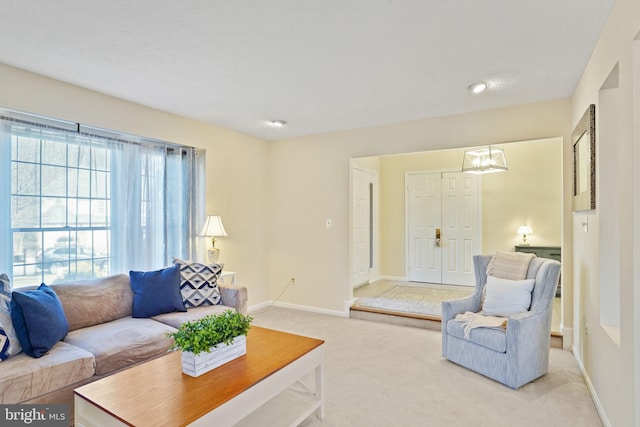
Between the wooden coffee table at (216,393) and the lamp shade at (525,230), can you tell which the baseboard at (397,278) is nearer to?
the lamp shade at (525,230)

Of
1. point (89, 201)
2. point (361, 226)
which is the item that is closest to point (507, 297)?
point (361, 226)

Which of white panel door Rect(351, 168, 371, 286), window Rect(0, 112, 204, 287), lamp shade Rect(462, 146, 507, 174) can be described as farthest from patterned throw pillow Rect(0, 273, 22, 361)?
lamp shade Rect(462, 146, 507, 174)

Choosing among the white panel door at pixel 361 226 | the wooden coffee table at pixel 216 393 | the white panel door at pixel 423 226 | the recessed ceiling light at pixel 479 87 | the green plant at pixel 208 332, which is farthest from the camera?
the white panel door at pixel 423 226

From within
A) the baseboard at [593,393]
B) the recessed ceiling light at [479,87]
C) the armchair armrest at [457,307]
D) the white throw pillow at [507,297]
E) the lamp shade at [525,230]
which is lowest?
the baseboard at [593,393]

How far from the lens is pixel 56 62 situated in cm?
260

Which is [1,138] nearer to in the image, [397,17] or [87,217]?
[87,217]

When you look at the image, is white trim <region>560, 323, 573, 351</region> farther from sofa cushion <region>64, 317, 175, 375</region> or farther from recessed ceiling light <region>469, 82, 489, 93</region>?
sofa cushion <region>64, 317, 175, 375</region>

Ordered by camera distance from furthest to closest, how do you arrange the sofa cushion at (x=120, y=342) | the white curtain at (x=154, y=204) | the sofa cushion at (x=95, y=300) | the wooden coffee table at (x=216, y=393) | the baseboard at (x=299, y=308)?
the baseboard at (x=299, y=308), the white curtain at (x=154, y=204), the sofa cushion at (x=95, y=300), the sofa cushion at (x=120, y=342), the wooden coffee table at (x=216, y=393)

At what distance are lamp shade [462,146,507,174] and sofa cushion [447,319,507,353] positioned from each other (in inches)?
86.0

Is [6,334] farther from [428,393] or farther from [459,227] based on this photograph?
[459,227]

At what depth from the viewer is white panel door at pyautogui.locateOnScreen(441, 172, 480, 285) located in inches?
232

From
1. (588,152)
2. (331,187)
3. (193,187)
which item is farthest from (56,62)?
(588,152)

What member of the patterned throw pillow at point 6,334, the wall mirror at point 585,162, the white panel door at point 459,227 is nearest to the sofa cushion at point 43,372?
the patterned throw pillow at point 6,334

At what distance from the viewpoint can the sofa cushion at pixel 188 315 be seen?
2.96 meters
